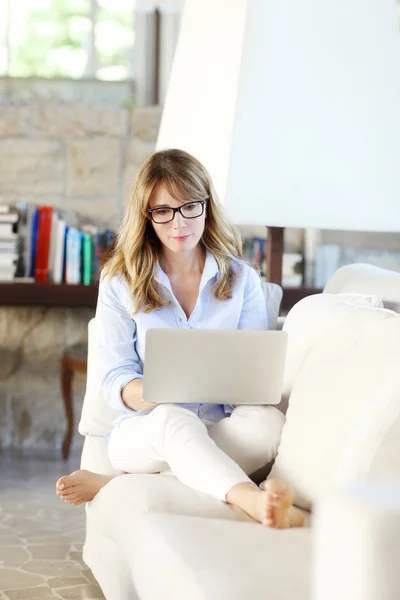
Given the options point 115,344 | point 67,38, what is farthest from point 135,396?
point 67,38

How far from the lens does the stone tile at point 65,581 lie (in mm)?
2605

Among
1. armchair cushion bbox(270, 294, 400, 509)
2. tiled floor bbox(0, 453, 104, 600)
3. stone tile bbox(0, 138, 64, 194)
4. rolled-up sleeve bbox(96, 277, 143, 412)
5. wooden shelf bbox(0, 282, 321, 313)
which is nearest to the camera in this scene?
armchair cushion bbox(270, 294, 400, 509)

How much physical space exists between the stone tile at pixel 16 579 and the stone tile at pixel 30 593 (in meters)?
0.03

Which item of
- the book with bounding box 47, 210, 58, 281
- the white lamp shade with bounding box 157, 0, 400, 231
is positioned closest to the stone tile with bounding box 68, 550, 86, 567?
the white lamp shade with bounding box 157, 0, 400, 231

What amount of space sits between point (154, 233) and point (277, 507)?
105 centimetres

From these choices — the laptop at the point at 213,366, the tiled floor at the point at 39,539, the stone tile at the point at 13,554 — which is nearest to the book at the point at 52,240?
the tiled floor at the point at 39,539

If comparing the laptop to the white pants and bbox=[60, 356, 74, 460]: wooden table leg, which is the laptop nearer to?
the white pants

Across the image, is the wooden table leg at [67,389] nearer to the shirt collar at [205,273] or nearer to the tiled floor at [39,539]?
the tiled floor at [39,539]

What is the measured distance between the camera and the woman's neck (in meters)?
2.51

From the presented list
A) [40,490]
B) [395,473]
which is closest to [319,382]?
[395,473]

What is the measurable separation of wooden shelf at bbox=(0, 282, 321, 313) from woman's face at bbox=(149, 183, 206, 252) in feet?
5.84

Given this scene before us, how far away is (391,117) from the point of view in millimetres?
2545

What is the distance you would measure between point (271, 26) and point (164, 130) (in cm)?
46

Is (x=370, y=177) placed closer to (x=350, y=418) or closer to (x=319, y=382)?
(x=319, y=382)
